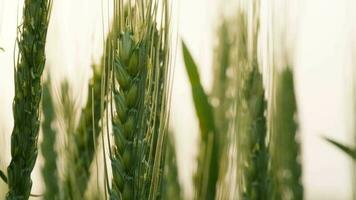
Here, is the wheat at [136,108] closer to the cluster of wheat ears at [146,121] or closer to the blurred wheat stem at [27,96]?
the cluster of wheat ears at [146,121]

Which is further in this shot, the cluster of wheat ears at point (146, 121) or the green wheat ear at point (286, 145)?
the green wheat ear at point (286, 145)

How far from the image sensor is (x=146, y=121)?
112 centimetres

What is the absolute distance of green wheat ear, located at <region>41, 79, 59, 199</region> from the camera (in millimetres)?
1801

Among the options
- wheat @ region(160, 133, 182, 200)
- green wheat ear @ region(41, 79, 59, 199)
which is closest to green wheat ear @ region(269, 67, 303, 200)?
wheat @ region(160, 133, 182, 200)

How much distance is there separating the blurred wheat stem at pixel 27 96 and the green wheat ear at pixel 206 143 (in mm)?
398

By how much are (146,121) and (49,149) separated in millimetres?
844

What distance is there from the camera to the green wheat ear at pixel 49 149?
5.91 ft

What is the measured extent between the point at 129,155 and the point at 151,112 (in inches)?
3.4

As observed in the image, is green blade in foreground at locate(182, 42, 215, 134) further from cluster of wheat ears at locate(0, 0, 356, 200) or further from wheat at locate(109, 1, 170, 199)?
wheat at locate(109, 1, 170, 199)

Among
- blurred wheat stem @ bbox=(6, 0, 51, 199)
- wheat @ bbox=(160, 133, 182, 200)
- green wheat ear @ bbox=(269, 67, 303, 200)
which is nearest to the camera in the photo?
blurred wheat stem @ bbox=(6, 0, 51, 199)

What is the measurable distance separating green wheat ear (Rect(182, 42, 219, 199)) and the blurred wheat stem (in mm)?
398

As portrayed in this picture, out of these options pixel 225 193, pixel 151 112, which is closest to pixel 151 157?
pixel 151 112

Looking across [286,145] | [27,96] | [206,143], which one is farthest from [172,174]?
[27,96]

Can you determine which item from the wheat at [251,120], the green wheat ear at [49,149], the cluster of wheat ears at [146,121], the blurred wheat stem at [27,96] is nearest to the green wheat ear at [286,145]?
the cluster of wheat ears at [146,121]
